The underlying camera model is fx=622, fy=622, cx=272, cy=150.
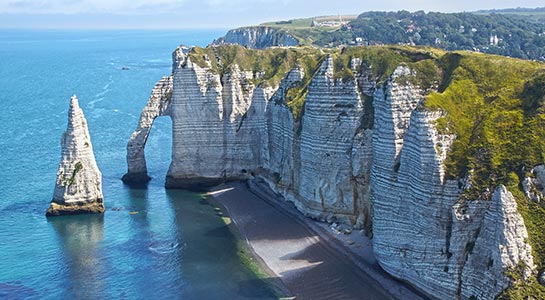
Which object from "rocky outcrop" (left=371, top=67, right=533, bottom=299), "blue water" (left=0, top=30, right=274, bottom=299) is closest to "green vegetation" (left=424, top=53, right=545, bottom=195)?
"rocky outcrop" (left=371, top=67, right=533, bottom=299)

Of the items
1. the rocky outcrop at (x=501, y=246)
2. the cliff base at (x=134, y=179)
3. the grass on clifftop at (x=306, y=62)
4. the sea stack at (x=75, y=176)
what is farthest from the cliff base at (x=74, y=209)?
the rocky outcrop at (x=501, y=246)

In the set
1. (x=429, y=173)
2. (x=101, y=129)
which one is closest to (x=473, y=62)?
(x=429, y=173)

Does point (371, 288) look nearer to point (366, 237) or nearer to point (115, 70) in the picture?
point (366, 237)

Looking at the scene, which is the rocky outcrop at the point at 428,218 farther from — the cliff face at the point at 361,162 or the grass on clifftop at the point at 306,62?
the grass on clifftop at the point at 306,62

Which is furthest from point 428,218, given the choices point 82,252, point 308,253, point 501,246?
point 82,252

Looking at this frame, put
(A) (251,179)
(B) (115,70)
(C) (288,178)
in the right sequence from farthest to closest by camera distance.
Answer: (B) (115,70)
(A) (251,179)
(C) (288,178)
